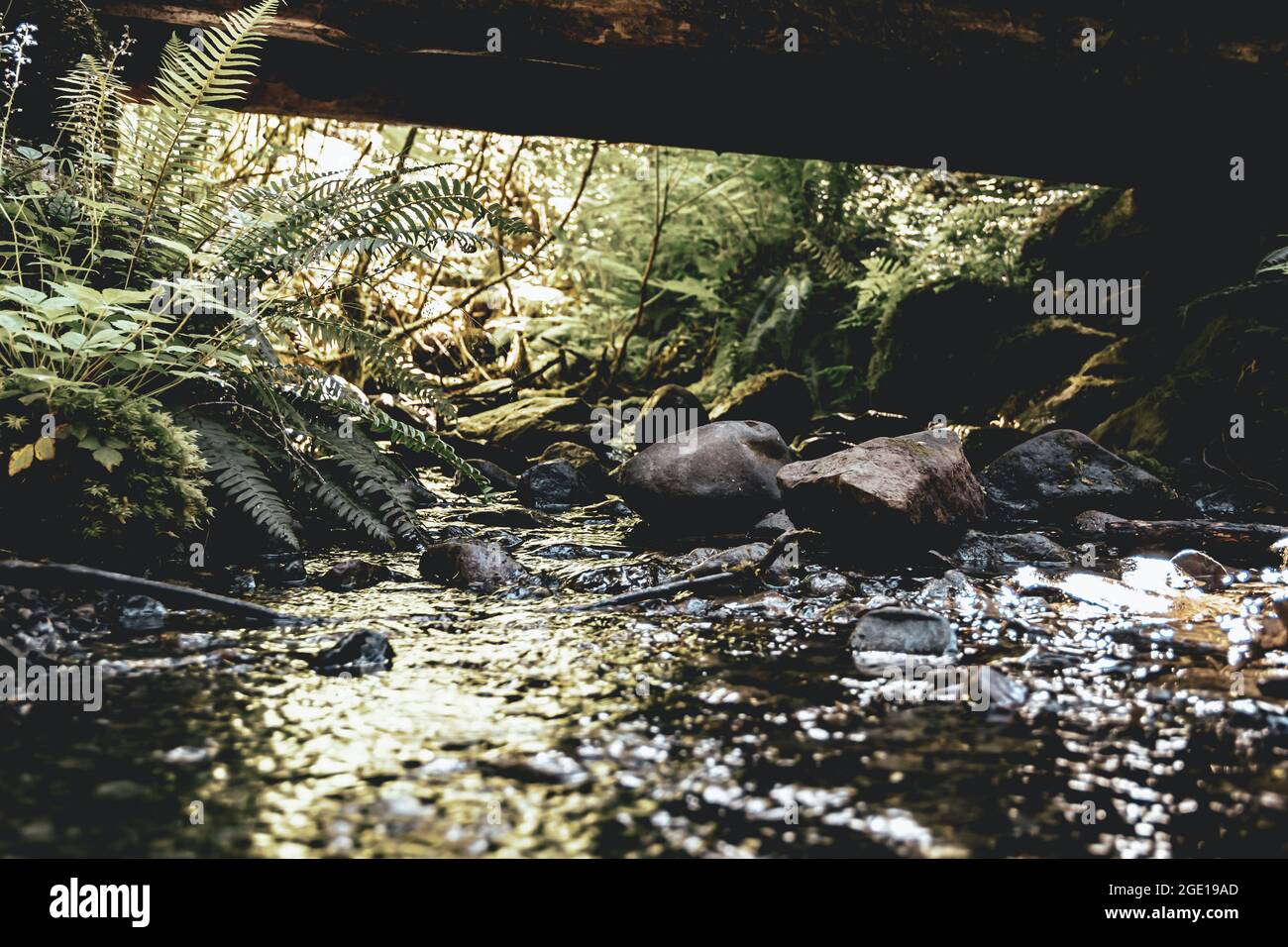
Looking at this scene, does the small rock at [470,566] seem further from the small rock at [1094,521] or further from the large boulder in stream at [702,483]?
the small rock at [1094,521]

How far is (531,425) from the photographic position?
729 cm

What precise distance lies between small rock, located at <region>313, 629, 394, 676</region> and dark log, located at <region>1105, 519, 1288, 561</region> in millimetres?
3183

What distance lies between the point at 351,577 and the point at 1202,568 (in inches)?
124

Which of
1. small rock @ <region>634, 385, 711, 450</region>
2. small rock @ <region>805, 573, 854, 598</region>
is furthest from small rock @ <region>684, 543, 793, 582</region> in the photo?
small rock @ <region>634, 385, 711, 450</region>

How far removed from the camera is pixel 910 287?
7.05 m

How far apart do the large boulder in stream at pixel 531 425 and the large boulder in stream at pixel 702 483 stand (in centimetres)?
238

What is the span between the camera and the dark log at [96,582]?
261 cm

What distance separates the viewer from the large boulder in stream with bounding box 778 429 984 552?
3727 millimetres

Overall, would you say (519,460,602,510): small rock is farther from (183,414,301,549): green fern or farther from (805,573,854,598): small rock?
(805,573,854,598): small rock

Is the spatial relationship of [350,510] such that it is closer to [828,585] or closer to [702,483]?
[702,483]

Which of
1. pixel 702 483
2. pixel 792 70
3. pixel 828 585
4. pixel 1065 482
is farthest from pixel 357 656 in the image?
pixel 1065 482
